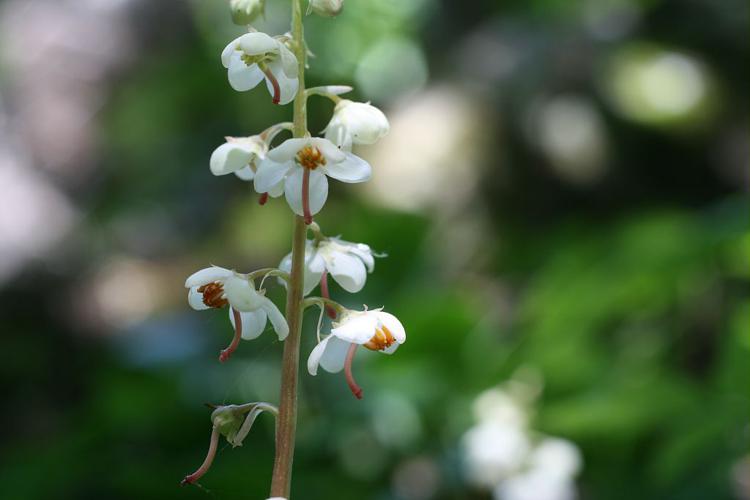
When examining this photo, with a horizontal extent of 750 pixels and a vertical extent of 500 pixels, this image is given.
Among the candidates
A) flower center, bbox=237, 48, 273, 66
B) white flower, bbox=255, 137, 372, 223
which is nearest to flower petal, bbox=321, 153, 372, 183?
white flower, bbox=255, 137, 372, 223

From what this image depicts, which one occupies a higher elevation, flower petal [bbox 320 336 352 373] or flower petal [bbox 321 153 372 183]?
flower petal [bbox 321 153 372 183]

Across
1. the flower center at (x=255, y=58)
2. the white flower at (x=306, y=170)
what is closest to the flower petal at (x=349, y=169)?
the white flower at (x=306, y=170)

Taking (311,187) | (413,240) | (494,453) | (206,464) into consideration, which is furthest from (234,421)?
(413,240)

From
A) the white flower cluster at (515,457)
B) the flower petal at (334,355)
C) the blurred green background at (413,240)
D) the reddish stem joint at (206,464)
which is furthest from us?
the blurred green background at (413,240)

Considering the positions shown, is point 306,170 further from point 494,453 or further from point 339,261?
point 494,453

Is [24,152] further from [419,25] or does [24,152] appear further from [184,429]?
[184,429]

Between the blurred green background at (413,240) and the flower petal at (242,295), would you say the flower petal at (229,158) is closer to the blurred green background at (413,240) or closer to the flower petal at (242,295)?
the flower petal at (242,295)

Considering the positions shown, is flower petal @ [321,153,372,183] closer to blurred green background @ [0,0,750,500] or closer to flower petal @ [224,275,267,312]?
flower petal @ [224,275,267,312]
